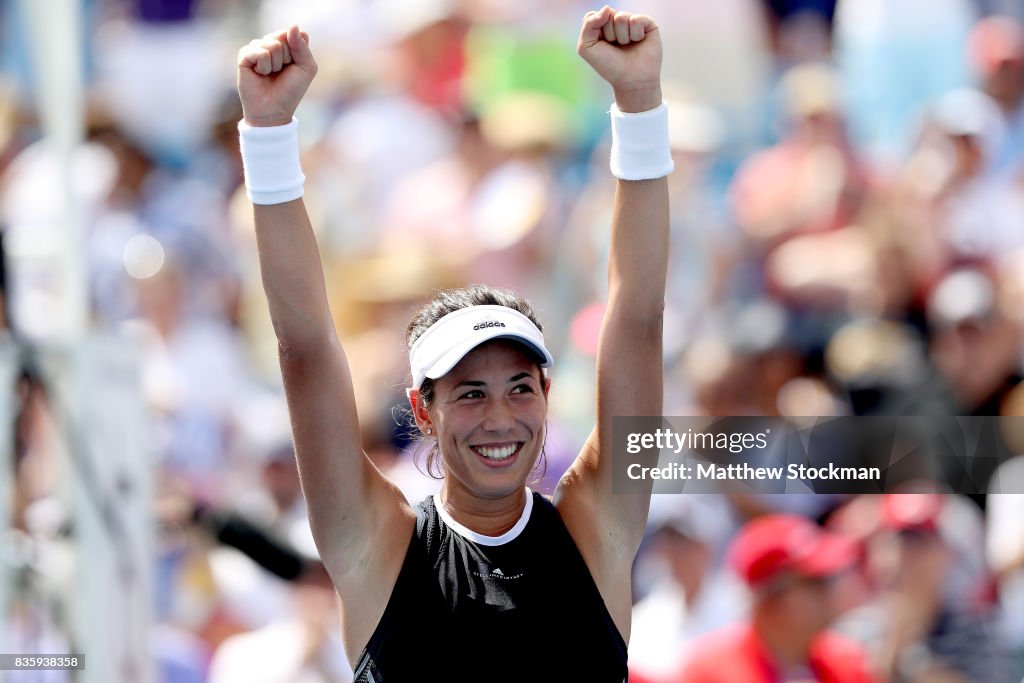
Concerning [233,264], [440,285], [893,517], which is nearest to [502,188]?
[440,285]

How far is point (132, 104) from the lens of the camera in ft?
26.1

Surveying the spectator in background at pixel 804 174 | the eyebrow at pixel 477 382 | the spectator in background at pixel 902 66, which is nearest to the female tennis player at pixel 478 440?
the eyebrow at pixel 477 382

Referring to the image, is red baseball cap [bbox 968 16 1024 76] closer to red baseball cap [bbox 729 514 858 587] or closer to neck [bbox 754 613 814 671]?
red baseball cap [bbox 729 514 858 587]

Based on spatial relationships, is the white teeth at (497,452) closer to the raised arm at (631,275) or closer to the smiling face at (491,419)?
the smiling face at (491,419)

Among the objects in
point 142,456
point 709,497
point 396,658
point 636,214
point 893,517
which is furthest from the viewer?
point 709,497

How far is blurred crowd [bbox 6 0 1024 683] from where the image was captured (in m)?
4.78

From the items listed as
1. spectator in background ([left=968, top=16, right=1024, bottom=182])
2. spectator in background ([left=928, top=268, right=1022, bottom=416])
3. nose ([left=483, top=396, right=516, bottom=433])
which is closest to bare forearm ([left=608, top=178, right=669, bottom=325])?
nose ([left=483, top=396, right=516, bottom=433])

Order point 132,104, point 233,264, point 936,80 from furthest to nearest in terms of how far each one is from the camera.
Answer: point 132,104 → point 233,264 → point 936,80

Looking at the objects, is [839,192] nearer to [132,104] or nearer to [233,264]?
[233,264]

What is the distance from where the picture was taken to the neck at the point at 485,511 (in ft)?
9.37

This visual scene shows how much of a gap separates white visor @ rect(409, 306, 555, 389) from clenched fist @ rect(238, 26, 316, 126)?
18.4 inches

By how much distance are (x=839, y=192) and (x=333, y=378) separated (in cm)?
377

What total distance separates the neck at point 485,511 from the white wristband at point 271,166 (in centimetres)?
63

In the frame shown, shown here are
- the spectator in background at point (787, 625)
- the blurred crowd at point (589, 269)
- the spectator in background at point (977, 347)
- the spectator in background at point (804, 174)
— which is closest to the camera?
the spectator in background at point (787, 625)
